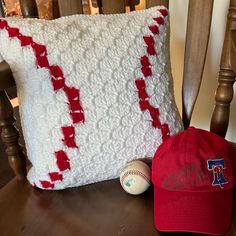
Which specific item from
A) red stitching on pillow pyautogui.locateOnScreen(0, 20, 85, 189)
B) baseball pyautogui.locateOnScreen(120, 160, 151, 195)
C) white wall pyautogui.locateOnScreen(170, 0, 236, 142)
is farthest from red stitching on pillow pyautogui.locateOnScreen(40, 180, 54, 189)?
white wall pyautogui.locateOnScreen(170, 0, 236, 142)

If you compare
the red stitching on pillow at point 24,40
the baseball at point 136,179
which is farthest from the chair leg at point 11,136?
the baseball at point 136,179

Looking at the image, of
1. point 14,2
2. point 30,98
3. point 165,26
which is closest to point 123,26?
point 165,26

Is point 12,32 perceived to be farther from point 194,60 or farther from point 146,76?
A: point 194,60

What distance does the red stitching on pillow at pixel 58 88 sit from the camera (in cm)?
53

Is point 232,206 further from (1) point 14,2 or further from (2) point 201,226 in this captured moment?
(1) point 14,2

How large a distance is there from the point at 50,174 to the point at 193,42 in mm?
389

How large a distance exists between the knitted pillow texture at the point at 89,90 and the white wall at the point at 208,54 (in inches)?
10.0

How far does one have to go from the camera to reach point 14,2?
5.18ft

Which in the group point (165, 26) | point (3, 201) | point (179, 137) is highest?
point (165, 26)

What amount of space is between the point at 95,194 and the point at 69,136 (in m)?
0.12

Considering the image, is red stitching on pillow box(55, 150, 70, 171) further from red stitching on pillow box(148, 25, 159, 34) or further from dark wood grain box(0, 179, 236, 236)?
red stitching on pillow box(148, 25, 159, 34)

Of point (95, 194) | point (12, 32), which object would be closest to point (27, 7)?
point (12, 32)

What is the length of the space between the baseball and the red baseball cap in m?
0.05

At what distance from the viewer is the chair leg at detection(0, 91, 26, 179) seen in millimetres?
589
